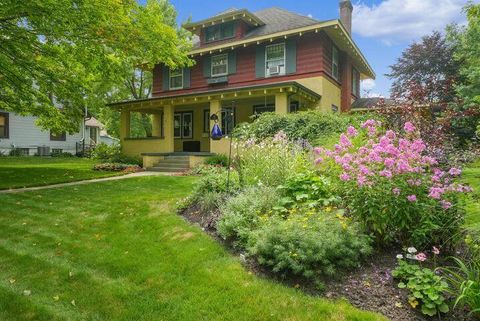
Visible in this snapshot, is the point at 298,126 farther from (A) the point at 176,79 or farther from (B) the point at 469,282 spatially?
(A) the point at 176,79

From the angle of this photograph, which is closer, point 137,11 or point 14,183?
point 14,183

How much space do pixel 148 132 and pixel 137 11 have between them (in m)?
21.4

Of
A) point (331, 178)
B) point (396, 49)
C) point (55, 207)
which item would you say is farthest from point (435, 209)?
point (396, 49)

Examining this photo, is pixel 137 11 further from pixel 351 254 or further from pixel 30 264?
pixel 351 254

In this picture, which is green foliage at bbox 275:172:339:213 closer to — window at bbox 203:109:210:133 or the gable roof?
the gable roof

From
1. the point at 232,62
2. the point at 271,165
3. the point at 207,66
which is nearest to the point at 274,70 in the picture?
the point at 232,62

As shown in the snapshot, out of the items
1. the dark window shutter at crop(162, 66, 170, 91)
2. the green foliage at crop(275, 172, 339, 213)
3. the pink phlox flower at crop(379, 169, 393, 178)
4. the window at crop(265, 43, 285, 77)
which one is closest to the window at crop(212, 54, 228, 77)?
the window at crop(265, 43, 285, 77)

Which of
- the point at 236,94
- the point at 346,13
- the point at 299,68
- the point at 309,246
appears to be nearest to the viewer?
the point at 309,246

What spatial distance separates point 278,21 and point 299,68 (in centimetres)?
364

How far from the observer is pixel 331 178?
17.6ft

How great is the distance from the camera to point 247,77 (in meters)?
18.3

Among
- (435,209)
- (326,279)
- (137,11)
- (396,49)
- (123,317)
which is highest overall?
(396,49)

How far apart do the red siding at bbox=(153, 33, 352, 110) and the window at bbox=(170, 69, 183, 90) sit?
397 mm

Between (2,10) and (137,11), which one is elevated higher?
(137,11)
